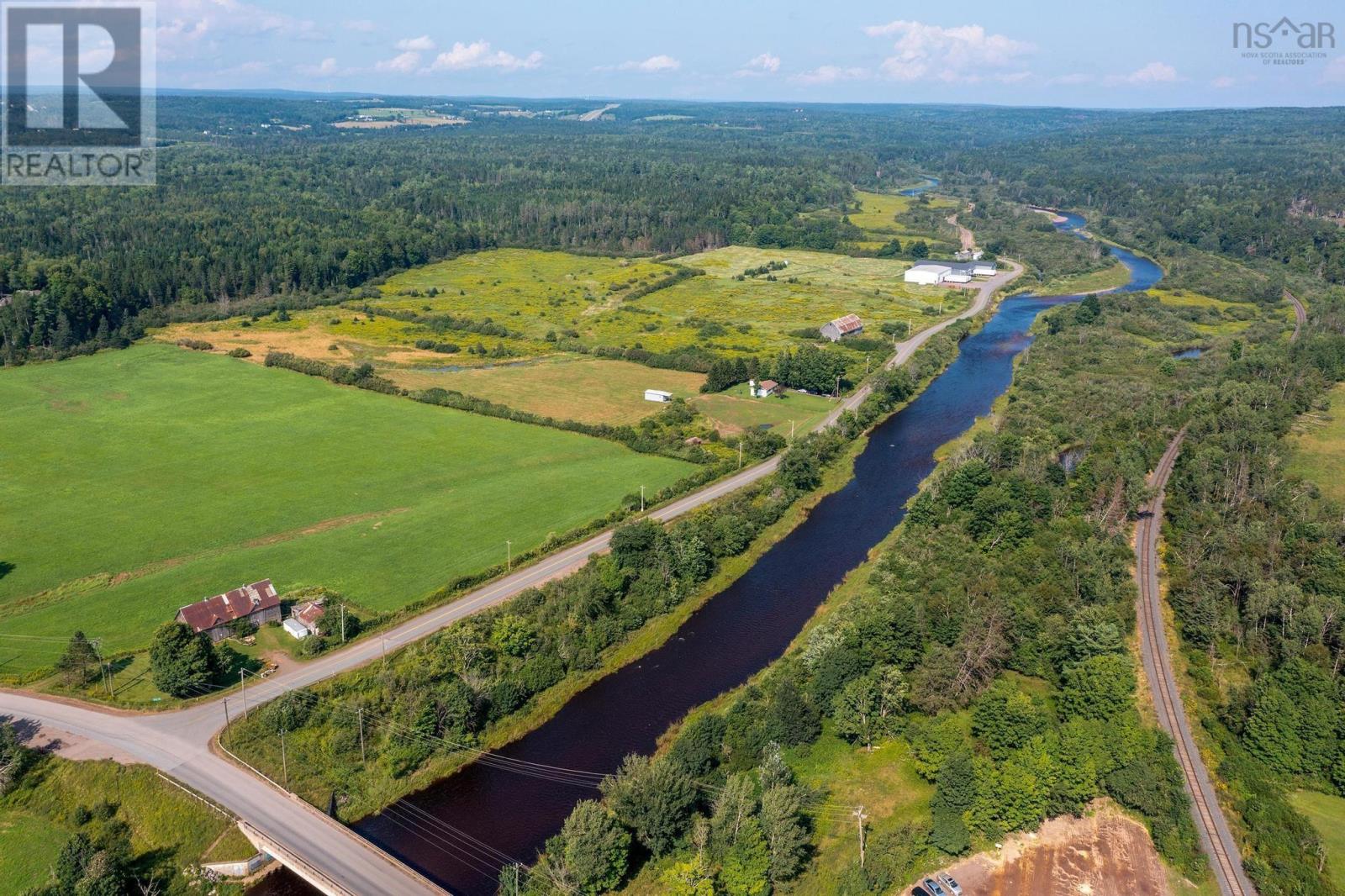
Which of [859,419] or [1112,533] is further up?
[859,419]

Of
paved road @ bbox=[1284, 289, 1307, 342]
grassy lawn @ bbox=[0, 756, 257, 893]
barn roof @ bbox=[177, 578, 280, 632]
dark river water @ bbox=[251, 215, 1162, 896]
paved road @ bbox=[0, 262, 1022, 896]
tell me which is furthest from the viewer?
paved road @ bbox=[1284, 289, 1307, 342]

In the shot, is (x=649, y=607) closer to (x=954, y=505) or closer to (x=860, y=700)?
(x=860, y=700)

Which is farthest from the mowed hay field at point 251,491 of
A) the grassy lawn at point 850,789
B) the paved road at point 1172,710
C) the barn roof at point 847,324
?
Result: the barn roof at point 847,324

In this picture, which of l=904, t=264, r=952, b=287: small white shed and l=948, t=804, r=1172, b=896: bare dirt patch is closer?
l=948, t=804, r=1172, b=896: bare dirt patch

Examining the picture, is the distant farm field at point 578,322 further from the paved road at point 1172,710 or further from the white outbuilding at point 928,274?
the paved road at point 1172,710

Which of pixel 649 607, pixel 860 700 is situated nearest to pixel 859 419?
pixel 649 607

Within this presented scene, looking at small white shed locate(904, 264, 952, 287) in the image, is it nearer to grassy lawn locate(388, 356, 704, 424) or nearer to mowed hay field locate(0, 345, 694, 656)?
grassy lawn locate(388, 356, 704, 424)

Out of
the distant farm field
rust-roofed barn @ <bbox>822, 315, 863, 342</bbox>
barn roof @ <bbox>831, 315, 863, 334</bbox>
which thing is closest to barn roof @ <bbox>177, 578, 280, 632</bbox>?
the distant farm field
